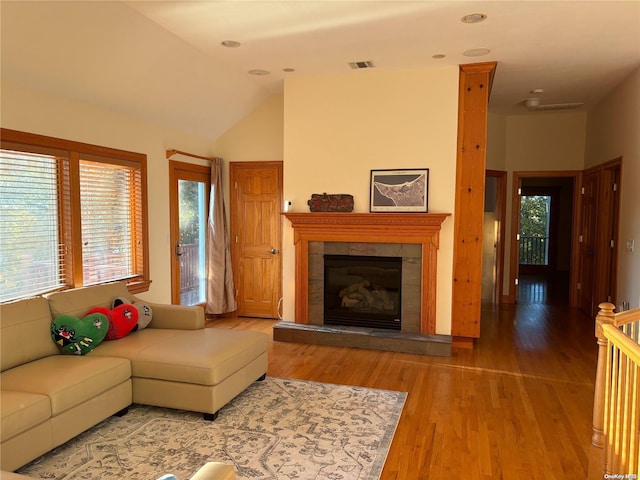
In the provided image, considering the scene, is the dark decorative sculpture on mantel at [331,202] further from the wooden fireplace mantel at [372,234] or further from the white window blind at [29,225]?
the white window blind at [29,225]

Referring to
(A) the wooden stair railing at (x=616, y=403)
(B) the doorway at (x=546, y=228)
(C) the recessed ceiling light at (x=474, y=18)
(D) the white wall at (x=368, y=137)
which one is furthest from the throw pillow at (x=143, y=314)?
(B) the doorway at (x=546, y=228)

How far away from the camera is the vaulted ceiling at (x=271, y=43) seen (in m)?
3.35

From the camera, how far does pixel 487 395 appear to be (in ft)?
12.2

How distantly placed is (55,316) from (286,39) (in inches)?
113

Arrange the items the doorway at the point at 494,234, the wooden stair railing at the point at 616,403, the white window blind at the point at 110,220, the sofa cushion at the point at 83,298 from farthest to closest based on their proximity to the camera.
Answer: the doorway at the point at 494,234, the white window blind at the point at 110,220, the sofa cushion at the point at 83,298, the wooden stair railing at the point at 616,403

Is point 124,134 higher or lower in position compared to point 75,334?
higher

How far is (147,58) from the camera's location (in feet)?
13.7

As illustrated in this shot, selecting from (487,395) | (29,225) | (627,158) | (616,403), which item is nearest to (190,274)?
(29,225)

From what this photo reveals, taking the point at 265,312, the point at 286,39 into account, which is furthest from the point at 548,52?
the point at 265,312

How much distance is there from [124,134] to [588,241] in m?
6.33

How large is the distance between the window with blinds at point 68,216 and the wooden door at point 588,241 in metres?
5.80

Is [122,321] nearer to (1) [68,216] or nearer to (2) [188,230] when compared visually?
(1) [68,216]

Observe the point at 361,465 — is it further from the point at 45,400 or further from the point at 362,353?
the point at 362,353

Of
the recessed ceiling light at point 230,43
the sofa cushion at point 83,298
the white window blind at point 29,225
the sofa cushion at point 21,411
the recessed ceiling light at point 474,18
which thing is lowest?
the sofa cushion at point 21,411
